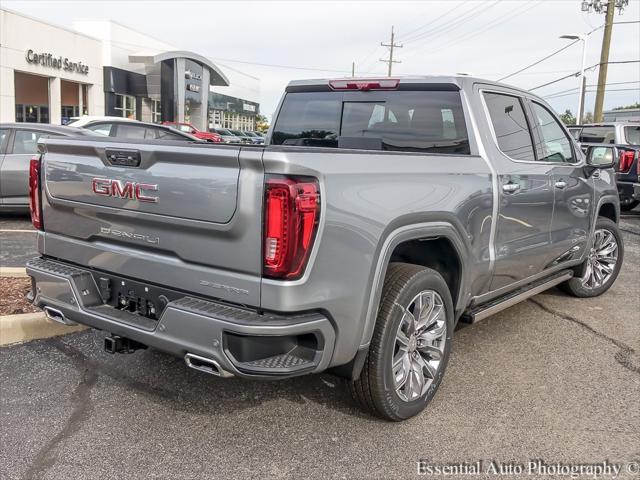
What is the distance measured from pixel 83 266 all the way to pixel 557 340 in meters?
3.63

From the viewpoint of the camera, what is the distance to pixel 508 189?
4.15 meters

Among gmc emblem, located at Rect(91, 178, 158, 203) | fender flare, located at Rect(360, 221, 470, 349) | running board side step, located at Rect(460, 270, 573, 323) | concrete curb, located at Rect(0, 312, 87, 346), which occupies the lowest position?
concrete curb, located at Rect(0, 312, 87, 346)

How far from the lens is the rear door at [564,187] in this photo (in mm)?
4895

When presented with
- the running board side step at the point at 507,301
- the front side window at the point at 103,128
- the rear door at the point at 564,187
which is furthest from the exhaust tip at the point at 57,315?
the front side window at the point at 103,128

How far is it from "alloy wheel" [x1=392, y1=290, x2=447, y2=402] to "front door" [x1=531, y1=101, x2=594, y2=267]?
1.76 metres

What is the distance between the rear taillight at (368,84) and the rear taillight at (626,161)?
879cm

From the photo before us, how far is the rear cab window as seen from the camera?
4.22 meters

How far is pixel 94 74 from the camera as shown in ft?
107

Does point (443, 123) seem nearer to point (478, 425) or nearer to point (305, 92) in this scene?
point (305, 92)

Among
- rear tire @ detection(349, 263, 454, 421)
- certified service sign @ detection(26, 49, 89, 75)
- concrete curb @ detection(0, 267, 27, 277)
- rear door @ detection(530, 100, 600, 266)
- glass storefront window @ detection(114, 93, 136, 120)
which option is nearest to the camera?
rear tire @ detection(349, 263, 454, 421)

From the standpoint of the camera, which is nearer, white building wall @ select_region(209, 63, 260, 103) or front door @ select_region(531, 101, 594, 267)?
front door @ select_region(531, 101, 594, 267)

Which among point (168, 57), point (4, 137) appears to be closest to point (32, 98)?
point (168, 57)

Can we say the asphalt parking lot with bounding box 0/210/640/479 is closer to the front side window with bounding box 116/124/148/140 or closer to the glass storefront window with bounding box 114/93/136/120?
the front side window with bounding box 116/124/148/140

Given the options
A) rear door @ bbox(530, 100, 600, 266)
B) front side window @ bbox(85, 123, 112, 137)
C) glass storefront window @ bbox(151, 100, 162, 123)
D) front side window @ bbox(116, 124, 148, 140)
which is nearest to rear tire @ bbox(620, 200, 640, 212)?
rear door @ bbox(530, 100, 600, 266)
